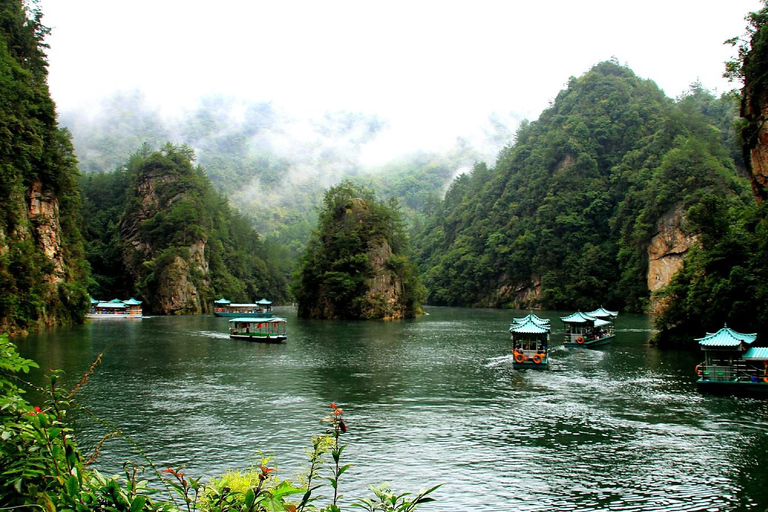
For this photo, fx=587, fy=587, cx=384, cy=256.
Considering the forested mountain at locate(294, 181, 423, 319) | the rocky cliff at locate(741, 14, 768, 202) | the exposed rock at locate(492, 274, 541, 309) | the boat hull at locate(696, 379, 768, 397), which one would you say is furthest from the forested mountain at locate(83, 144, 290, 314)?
the boat hull at locate(696, 379, 768, 397)

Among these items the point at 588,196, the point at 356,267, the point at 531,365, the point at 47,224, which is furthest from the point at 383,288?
the point at 531,365

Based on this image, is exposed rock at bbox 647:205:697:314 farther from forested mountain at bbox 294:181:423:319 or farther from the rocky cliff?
the rocky cliff

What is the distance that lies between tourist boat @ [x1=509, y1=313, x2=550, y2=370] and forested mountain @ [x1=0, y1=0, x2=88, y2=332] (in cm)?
4045

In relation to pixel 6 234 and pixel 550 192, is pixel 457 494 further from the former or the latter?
pixel 550 192

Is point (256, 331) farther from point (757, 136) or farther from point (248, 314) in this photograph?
point (757, 136)

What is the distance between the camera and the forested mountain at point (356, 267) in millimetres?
88500

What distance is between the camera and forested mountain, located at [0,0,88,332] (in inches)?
2028

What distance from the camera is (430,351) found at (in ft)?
149

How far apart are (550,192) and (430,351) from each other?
8483 centimetres

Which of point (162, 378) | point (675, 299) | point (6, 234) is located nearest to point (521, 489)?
point (162, 378)

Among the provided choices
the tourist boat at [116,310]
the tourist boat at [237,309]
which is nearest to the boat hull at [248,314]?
the tourist boat at [237,309]

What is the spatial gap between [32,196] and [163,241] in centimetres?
4677

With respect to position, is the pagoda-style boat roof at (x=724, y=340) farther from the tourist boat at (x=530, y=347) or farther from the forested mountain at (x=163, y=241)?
the forested mountain at (x=163, y=241)

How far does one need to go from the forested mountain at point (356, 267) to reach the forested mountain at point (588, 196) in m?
32.3
